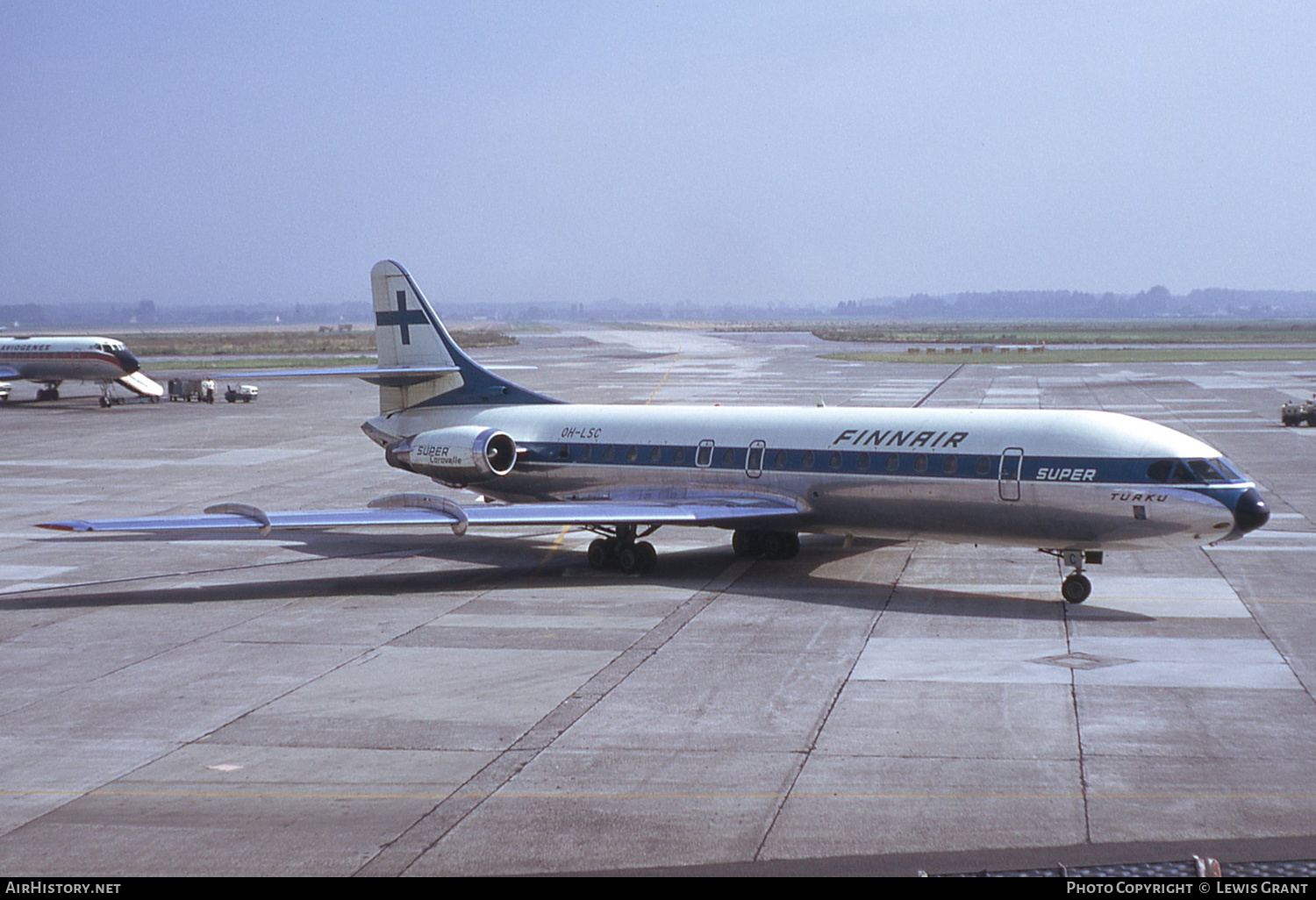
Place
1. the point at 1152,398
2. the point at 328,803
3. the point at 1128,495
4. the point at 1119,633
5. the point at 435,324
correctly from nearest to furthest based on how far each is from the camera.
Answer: the point at 328,803
the point at 1119,633
the point at 1128,495
the point at 435,324
the point at 1152,398

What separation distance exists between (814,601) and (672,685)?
6052 millimetres

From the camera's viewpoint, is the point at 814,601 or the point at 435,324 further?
the point at 435,324

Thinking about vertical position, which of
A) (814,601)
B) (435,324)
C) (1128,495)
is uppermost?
(435,324)

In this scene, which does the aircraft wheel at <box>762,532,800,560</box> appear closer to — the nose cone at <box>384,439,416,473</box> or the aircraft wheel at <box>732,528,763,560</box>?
the aircraft wheel at <box>732,528,763,560</box>

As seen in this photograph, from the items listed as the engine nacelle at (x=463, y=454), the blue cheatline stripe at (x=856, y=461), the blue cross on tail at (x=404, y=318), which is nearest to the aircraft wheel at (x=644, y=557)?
the blue cheatline stripe at (x=856, y=461)

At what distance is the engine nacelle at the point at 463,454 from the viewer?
29016mm

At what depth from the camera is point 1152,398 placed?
6844cm

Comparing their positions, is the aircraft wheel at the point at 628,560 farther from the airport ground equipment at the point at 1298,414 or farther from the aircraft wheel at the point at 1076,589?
the airport ground equipment at the point at 1298,414

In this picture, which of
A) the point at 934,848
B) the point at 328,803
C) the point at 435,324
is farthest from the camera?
the point at 435,324

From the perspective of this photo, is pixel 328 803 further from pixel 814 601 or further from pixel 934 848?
pixel 814 601

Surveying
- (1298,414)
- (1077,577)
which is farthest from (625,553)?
(1298,414)

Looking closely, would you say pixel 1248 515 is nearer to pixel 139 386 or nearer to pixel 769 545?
pixel 769 545

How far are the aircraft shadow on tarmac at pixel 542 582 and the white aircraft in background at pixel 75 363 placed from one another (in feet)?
148

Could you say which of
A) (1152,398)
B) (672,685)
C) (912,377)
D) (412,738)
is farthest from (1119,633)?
(912,377)
